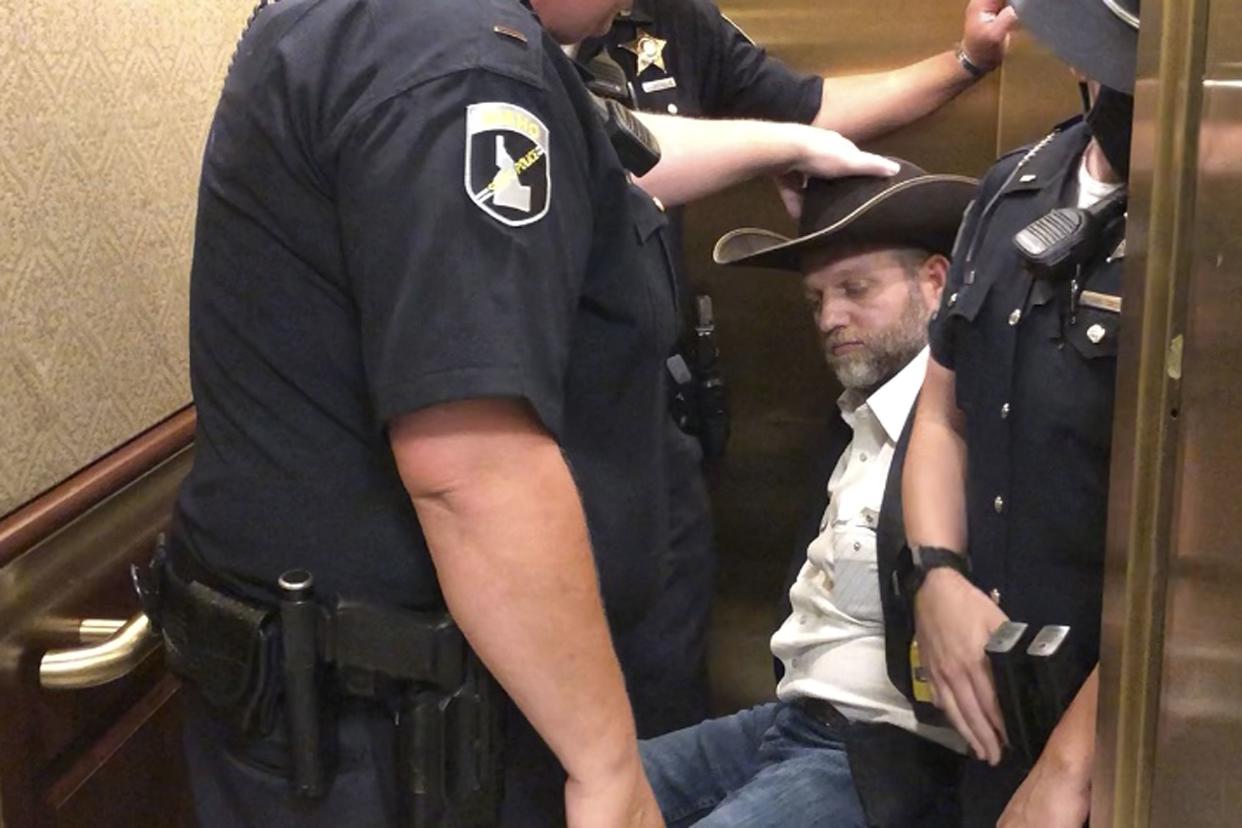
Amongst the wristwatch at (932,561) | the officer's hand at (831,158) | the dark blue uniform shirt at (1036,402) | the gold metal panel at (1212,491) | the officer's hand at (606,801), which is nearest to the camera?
the gold metal panel at (1212,491)

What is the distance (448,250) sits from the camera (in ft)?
2.09

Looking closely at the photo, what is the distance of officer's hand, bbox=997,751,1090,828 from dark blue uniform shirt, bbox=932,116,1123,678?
4.1 inches

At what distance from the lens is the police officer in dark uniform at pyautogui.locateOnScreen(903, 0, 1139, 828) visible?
36.2 inches

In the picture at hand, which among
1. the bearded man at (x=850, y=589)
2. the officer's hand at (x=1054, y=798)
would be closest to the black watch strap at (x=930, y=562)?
the bearded man at (x=850, y=589)

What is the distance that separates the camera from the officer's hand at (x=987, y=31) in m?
1.48

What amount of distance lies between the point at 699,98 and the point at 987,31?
13.8 inches

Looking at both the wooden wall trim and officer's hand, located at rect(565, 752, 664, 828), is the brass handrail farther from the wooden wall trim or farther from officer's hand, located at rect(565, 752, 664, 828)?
officer's hand, located at rect(565, 752, 664, 828)

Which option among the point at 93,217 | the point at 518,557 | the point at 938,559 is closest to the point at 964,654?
the point at 938,559

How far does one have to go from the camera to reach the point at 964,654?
3.40ft

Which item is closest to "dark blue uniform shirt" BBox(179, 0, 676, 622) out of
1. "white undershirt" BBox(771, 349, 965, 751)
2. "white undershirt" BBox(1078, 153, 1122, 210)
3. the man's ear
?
"white undershirt" BBox(1078, 153, 1122, 210)

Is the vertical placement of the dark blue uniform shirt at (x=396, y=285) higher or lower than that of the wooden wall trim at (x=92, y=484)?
higher

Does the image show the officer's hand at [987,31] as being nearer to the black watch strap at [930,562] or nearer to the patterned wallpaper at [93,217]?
the black watch strap at [930,562]

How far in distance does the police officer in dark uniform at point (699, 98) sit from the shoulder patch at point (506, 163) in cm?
83

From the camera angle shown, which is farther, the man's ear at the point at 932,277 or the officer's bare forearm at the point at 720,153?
the man's ear at the point at 932,277
